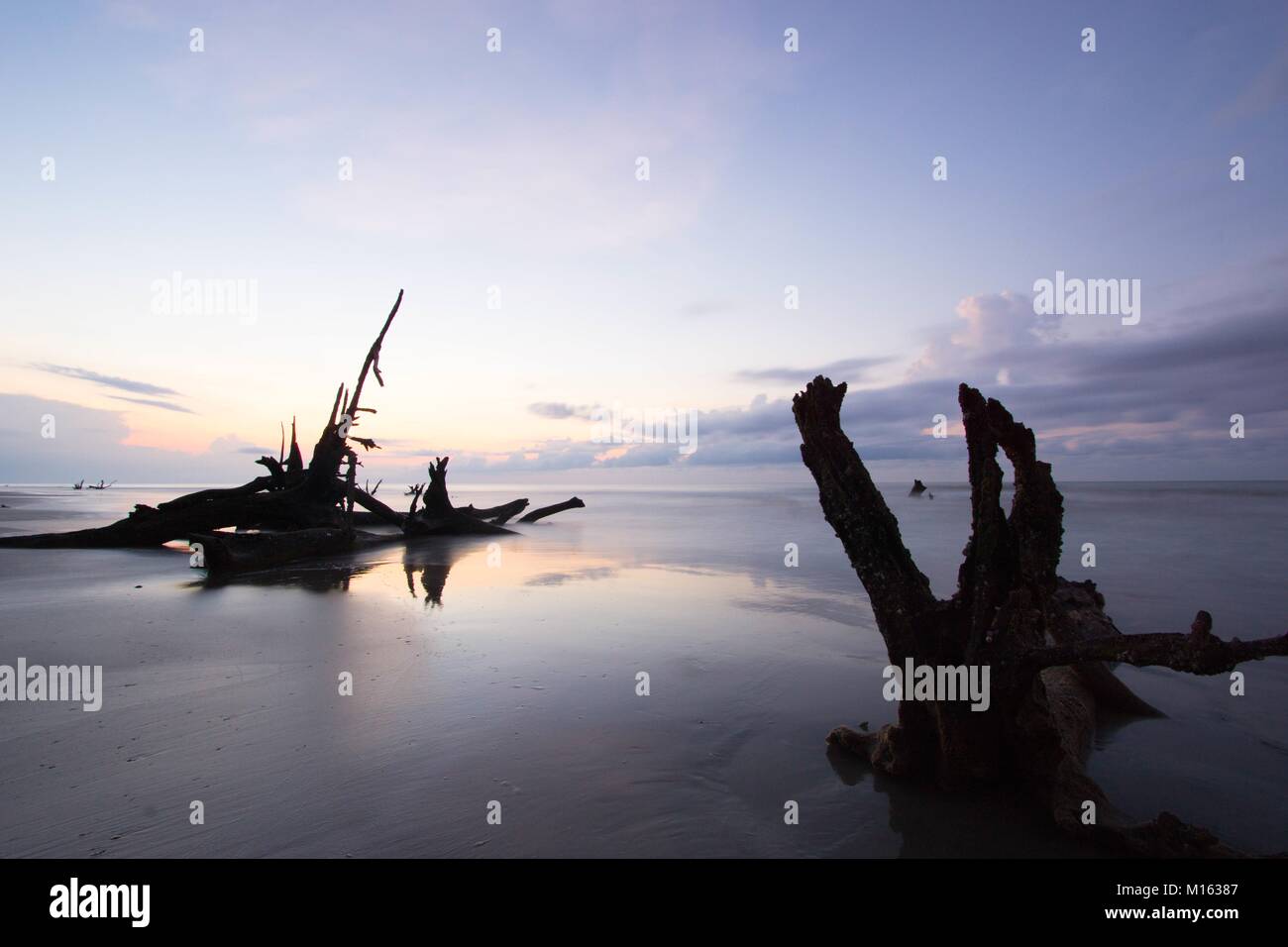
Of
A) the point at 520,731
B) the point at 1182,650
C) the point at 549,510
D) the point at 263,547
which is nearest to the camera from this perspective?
the point at 1182,650

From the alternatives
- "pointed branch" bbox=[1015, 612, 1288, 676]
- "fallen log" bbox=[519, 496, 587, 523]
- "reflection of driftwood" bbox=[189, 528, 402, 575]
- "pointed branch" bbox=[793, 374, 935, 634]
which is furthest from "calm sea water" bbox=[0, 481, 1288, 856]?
"fallen log" bbox=[519, 496, 587, 523]

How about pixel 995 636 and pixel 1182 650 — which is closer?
pixel 1182 650

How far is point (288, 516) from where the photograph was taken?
18.4 meters

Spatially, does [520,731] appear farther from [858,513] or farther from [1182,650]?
[1182,650]

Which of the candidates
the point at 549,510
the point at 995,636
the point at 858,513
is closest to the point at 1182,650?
the point at 995,636

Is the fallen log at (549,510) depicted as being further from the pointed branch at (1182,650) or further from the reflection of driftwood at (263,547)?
the pointed branch at (1182,650)

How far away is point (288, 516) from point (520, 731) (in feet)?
55.0

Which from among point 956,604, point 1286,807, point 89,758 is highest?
point 956,604

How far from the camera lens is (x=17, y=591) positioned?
408 inches

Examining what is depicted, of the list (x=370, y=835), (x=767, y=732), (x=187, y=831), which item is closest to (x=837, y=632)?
(x=767, y=732)

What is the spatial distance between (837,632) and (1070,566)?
1056 centimetres

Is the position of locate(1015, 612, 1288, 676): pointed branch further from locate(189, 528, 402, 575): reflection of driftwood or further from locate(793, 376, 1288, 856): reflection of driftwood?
locate(189, 528, 402, 575): reflection of driftwood

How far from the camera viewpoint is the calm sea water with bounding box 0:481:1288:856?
11.4ft

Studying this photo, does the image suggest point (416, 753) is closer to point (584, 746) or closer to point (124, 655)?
point (584, 746)
